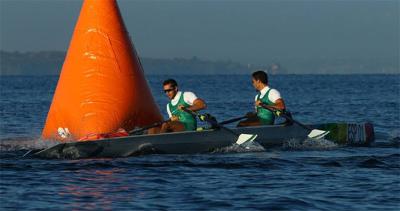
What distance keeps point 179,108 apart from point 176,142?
2.76 ft

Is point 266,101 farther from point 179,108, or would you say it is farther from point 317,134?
point 179,108

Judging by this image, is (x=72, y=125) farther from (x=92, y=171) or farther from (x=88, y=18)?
(x=92, y=171)

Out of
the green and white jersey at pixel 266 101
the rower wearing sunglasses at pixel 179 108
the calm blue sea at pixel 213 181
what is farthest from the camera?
the green and white jersey at pixel 266 101

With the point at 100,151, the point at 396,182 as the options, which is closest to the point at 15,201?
the point at 100,151

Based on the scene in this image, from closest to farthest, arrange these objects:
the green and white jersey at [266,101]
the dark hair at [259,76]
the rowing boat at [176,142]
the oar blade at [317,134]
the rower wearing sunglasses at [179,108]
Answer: the rowing boat at [176,142] < the rower wearing sunglasses at [179,108] < the dark hair at [259,76] < the green and white jersey at [266,101] < the oar blade at [317,134]

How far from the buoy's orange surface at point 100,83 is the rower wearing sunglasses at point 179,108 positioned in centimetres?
Result: 126

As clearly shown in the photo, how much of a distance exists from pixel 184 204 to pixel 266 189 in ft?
5.32

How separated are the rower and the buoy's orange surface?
2.15 m

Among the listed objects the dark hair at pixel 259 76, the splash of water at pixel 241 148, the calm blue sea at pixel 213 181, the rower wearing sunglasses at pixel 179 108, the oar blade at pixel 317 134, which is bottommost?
the calm blue sea at pixel 213 181

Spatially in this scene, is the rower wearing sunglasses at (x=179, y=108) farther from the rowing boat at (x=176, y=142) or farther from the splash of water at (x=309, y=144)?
the splash of water at (x=309, y=144)

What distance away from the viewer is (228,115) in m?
34.2

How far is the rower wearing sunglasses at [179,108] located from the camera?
1677cm

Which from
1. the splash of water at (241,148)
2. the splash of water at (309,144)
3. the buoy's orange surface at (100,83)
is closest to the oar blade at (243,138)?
the splash of water at (241,148)

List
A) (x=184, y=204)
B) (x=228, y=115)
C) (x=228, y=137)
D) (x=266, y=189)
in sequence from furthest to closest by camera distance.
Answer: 1. (x=228, y=115)
2. (x=228, y=137)
3. (x=266, y=189)
4. (x=184, y=204)
